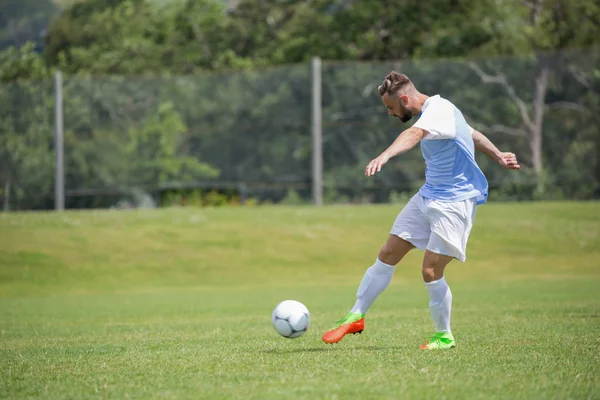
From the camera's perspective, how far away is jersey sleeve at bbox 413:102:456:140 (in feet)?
24.7

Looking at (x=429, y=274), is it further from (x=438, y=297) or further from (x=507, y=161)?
(x=507, y=161)

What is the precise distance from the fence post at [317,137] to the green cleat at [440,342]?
55.8ft

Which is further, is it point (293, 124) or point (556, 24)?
point (556, 24)

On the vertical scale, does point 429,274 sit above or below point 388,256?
below

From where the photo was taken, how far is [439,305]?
788 centimetres

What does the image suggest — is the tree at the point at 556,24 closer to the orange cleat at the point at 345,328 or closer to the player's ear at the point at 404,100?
the player's ear at the point at 404,100

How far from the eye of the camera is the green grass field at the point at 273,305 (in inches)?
238

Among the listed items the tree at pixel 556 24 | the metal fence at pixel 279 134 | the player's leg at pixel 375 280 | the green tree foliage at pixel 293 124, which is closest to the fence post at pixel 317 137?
the metal fence at pixel 279 134

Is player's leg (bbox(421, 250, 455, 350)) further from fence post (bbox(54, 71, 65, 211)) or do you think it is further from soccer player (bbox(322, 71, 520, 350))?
fence post (bbox(54, 71, 65, 211))

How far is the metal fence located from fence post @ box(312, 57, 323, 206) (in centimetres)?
3

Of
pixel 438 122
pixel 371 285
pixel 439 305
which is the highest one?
pixel 438 122

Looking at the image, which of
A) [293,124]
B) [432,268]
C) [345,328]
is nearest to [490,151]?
[432,268]

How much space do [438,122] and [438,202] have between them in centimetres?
67

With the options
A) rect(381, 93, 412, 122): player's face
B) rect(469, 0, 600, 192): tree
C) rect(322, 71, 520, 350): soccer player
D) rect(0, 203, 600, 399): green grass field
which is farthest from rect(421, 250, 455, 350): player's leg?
rect(469, 0, 600, 192): tree
